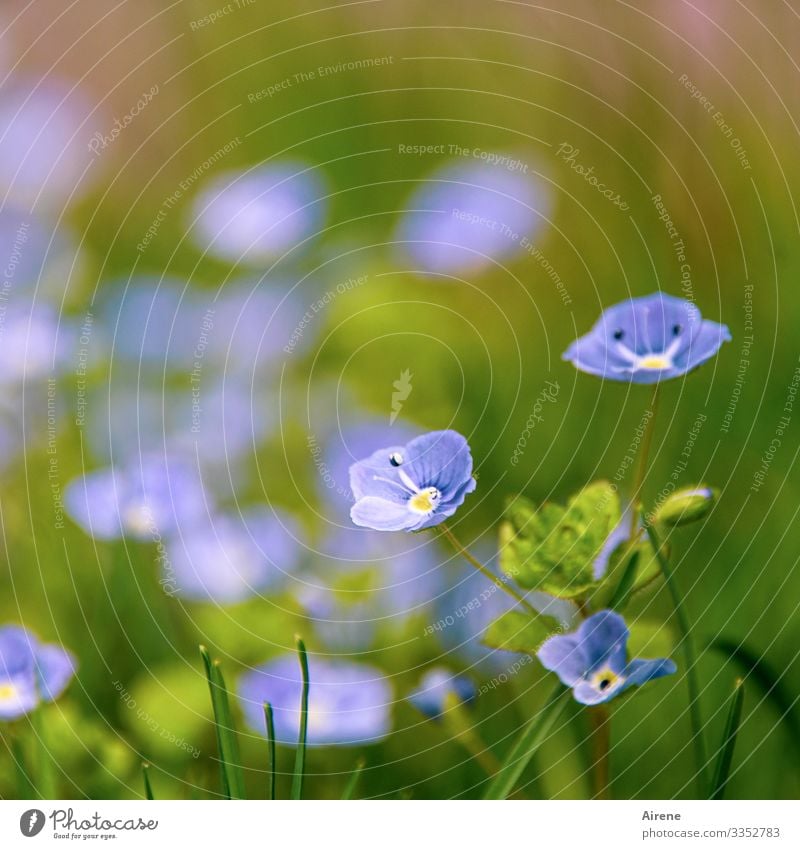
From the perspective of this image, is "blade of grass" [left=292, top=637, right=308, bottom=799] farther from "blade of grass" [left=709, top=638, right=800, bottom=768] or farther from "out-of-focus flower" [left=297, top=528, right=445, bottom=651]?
"blade of grass" [left=709, top=638, right=800, bottom=768]

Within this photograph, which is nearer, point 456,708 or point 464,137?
point 456,708

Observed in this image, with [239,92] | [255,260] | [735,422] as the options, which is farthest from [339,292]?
[735,422]

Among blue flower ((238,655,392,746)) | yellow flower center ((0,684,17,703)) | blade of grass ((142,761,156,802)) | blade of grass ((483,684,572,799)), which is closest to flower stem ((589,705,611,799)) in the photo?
blade of grass ((483,684,572,799))

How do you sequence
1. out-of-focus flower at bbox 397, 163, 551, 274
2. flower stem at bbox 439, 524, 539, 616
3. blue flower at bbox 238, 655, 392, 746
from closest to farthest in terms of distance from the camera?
flower stem at bbox 439, 524, 539, 616 < blue flower at bbox 238, 655, 392, 746 < out-of-focus flower at bbox 397, 163, 551, 274

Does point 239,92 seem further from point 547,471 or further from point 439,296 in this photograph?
point 547,471

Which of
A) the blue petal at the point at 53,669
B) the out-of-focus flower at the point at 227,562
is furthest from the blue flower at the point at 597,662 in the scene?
the blue petal at the point at 53,669

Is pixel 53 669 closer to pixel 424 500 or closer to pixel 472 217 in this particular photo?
pixel 424 500
